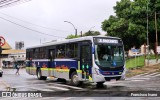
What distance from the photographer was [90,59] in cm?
2048

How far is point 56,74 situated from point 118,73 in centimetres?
642

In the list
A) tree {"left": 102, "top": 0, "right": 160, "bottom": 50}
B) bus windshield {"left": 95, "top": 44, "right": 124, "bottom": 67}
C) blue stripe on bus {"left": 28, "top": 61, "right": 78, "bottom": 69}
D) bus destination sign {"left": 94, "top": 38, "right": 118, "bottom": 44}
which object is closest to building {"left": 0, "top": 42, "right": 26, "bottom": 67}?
tree {"left": 102, "top": 0, "right": 160, "bottom": 50}

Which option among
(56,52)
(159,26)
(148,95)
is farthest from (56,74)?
(159,26)

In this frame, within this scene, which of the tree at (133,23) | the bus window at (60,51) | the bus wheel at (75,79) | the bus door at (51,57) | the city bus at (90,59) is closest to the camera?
the city bus at (90,59)

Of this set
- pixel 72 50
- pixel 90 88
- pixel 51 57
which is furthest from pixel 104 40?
pixel 51 57

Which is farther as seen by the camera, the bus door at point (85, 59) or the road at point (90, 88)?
the bus door at point (85, 59)

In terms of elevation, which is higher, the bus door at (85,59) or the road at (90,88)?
the bus door at (85,59)

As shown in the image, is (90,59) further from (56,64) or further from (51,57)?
(51,57)

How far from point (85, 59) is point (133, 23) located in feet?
118

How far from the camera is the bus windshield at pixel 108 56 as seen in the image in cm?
2035

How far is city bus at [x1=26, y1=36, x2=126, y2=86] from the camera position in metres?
20.3

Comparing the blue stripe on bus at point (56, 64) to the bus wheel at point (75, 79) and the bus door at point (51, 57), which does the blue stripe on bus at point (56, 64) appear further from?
the bus wheel at point (75, 79)

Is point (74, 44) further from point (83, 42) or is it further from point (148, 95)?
point (148, 95)

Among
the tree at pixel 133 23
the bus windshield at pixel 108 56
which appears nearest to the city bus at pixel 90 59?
the bus windshield at pixel 108 56
